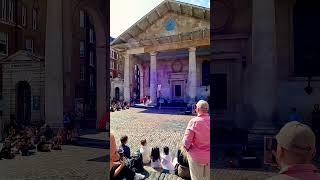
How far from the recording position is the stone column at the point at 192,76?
4.57 m

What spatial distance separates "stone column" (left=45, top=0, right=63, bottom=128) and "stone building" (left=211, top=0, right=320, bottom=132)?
2.06 meters

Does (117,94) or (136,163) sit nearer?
(136,163)

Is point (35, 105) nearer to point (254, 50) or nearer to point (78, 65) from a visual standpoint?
point (78, 65)

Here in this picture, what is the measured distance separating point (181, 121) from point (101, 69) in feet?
3.99

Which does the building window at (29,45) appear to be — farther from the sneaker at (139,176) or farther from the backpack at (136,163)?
the sneaker at (139,176)

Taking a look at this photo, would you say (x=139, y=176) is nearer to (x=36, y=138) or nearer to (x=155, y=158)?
(x=155, y=158)

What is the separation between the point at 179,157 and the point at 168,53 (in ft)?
6.09

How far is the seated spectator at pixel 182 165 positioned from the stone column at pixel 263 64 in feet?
3.51

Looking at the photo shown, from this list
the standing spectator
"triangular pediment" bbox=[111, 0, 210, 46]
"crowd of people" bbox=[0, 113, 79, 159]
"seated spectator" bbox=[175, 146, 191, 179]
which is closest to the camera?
the standing spectator

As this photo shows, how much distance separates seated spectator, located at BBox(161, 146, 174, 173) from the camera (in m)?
4.61

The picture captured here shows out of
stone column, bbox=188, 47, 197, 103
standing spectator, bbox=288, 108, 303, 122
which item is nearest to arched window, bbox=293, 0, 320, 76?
standing spectator, bbox=288, 108, 303, 122

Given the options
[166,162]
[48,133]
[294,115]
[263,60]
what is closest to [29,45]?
[48,133]

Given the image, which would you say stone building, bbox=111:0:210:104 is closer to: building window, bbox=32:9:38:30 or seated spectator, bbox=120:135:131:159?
seated spectator, bbox=120:135:131:159

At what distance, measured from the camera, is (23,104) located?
4.78 metres
